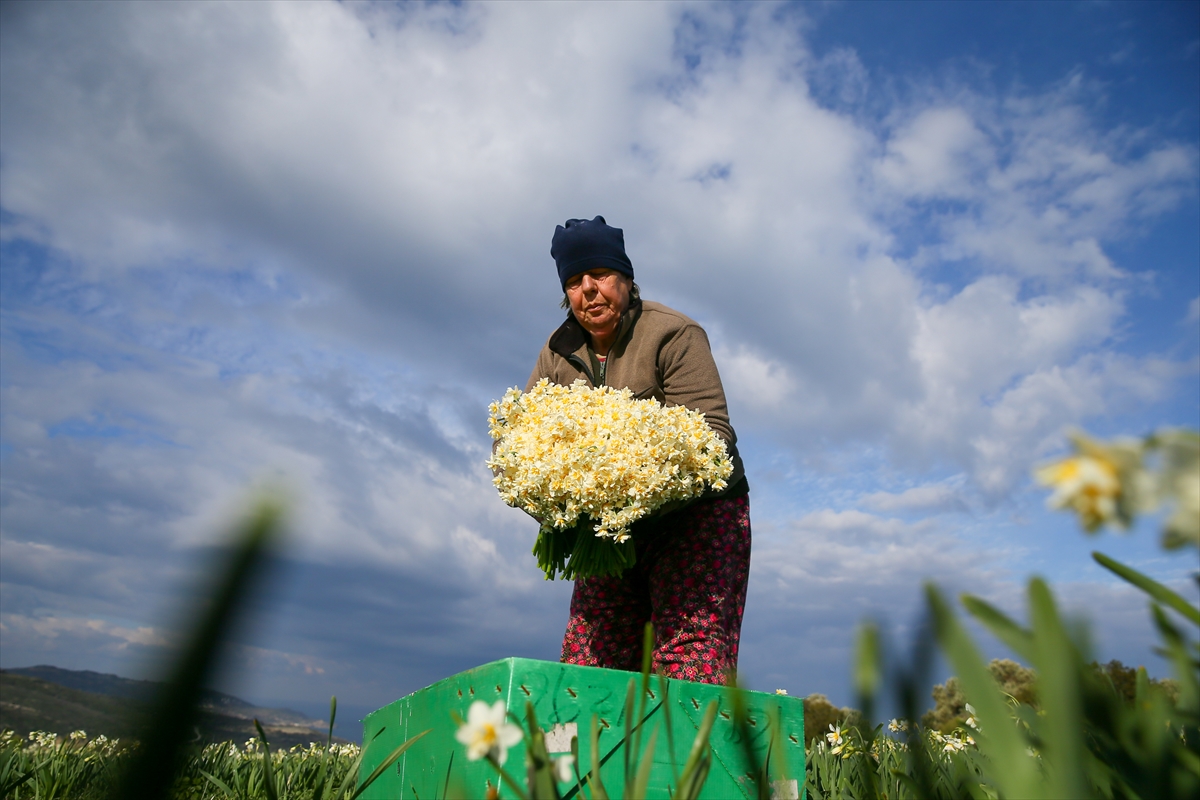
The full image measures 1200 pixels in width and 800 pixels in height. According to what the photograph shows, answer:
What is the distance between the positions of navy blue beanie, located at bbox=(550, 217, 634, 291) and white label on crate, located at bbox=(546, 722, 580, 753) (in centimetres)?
237

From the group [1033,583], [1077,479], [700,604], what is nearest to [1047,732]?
[1033,583]

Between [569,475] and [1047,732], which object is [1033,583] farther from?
[569,475]

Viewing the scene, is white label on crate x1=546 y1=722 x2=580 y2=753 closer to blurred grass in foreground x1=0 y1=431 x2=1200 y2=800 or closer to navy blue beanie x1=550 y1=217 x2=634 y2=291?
blurred grass in foreground x1=0 y1=431 x2=1200 y2=800

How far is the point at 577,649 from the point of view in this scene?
3742 millimetres

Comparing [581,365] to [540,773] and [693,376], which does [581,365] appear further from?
[540,773]

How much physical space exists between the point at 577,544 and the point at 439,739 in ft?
3.23

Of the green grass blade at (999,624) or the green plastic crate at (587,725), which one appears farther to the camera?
the green plastic crate at (587,725)

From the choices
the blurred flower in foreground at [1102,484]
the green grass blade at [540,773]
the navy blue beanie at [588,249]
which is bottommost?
the green grass blade at [540,773]

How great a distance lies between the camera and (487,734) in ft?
3.72

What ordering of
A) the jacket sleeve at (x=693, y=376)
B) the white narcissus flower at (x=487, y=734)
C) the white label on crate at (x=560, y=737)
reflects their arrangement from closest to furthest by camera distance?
1. the white narcissus flower at (x=487, y=734)
2. the white label on crate at (x=560, y=737)
3. the jacket sleeve at (x=693, y=376)

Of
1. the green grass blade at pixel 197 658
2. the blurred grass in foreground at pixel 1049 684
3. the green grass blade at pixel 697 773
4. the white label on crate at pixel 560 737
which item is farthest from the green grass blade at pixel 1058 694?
the white label on crate at pixel 560 737

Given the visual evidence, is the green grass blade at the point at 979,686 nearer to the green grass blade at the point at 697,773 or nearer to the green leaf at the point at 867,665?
the green leaf at the point at 867,665

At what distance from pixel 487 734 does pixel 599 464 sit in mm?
1682

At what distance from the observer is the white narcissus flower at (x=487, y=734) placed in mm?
1115
